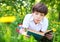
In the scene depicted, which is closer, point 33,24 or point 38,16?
point 38,16

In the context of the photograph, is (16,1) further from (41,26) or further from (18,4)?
(41,26)

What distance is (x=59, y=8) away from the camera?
5.75 metres

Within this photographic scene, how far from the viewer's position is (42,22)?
272 centimetres

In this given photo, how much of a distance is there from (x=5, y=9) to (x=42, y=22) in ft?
9.36

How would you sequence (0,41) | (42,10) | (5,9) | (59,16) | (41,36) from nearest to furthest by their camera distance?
(0,41) → (41,36) → (42,10) → (5,9) → (59,16)

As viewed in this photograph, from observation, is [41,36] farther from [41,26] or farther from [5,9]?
[5,9]

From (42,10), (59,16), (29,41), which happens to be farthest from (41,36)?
(59,16)

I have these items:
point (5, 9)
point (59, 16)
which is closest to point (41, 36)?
point (5, 9)

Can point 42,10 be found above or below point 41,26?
above

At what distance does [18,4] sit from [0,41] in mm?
4825

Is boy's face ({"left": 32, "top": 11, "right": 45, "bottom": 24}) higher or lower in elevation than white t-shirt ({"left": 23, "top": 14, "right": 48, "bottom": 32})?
higher

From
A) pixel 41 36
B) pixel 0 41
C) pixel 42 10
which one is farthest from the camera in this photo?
pixel 42 10

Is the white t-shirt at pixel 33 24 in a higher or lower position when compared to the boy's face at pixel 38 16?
lower

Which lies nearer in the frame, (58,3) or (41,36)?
(41,36)
